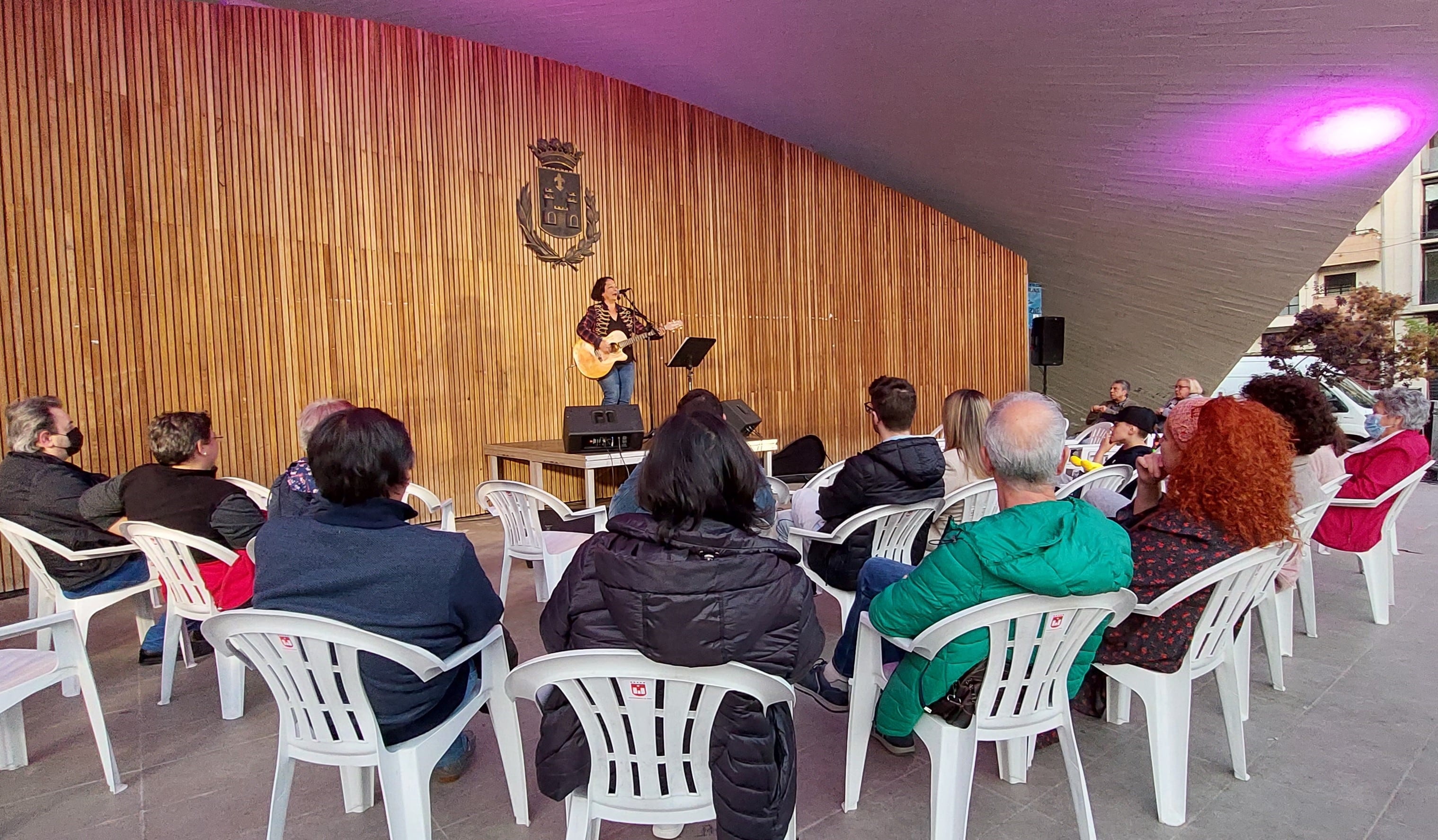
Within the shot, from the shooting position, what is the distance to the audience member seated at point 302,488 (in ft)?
8.37

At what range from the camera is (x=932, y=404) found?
34.2 ft

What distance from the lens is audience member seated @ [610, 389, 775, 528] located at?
167 centimetres

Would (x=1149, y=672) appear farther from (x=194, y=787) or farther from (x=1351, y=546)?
(x=194, y=787)

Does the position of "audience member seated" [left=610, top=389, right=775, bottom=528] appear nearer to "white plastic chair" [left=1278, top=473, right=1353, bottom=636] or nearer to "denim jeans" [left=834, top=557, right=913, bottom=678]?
"denim jeans" [left=834, top=557, right=913, bottom=678]

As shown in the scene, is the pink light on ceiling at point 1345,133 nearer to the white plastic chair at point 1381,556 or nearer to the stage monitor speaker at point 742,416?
the white plastic chair at point 1381,556

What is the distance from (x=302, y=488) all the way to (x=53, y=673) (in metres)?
0.80

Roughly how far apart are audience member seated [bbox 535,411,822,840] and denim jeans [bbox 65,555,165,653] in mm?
2260

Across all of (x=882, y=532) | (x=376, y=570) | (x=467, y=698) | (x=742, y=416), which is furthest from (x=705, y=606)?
(x=742, y=416)

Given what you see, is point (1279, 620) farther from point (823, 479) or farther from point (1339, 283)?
point (1339, 283)

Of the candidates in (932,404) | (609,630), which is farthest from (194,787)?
(932,404)

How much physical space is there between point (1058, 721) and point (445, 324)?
5861mm

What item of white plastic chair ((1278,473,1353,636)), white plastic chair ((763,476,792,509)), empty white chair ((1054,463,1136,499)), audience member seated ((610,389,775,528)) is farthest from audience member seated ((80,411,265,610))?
white plastic chair ((1278,473,1353,636))

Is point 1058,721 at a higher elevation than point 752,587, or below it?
below

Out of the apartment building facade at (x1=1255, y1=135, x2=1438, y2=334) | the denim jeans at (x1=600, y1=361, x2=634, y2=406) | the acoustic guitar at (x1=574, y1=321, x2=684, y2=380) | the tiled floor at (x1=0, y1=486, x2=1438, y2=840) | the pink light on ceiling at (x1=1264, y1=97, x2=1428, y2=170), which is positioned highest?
the apartment building facade at (x1=1255, y1=135, x2=1438, y2=334)
